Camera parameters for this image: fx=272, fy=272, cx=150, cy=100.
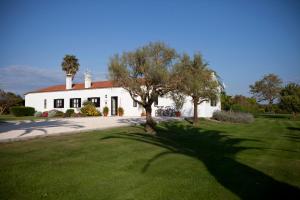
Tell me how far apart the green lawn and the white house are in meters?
20.5

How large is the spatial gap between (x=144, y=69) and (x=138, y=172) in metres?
8.27

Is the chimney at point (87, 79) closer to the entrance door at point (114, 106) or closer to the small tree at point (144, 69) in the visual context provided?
the entrance door at point (114, 106)

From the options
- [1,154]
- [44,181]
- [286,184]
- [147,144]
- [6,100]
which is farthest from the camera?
[6,100]

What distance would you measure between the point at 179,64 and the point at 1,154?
31.8ft

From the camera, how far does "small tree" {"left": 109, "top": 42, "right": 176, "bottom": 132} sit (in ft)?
47.6

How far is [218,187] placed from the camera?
240 inches

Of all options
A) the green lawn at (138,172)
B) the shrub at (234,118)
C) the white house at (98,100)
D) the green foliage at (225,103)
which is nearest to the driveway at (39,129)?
the green lawn at (138,172)

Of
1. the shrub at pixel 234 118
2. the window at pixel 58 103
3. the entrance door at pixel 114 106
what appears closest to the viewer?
the shrub at pixel 234 118

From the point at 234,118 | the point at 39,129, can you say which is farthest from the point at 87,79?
the point at 39,129

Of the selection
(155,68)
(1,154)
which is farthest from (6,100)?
(1,154)

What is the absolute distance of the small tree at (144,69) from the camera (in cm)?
1451

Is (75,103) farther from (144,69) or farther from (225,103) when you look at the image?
(144,69)

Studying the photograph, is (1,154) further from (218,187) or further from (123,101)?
(123,101)

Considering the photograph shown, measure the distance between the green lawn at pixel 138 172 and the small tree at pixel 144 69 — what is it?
15.2ft
